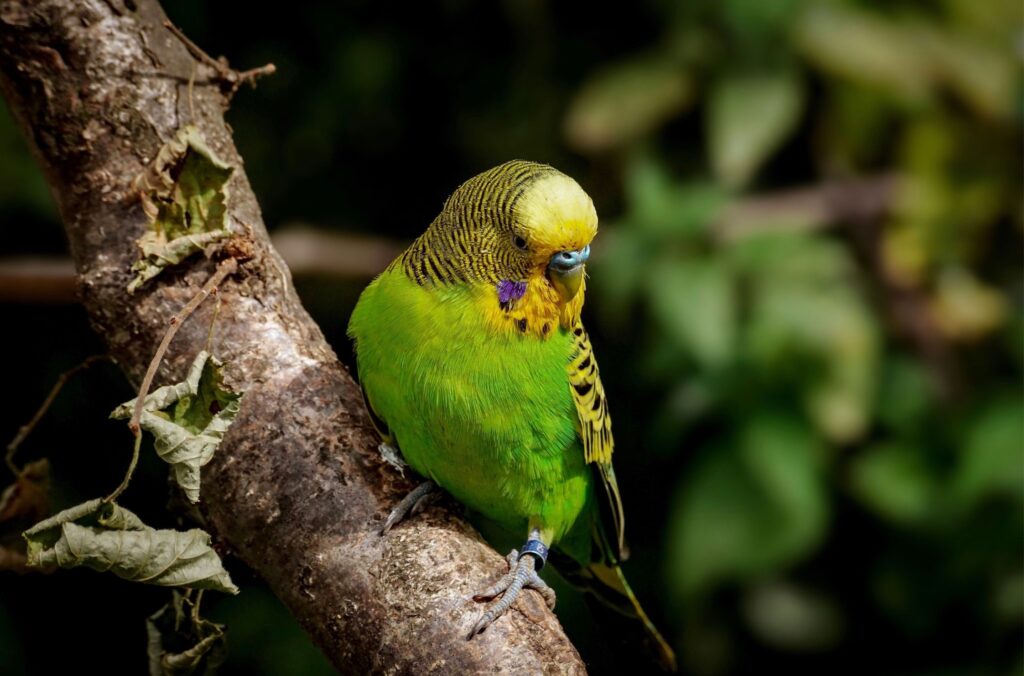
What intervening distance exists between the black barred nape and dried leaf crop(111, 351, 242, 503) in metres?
0.43

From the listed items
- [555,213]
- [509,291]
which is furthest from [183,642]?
[555,213]

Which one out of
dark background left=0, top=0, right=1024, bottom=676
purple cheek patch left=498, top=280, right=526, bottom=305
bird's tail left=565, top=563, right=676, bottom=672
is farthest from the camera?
dark background left=0, top=0, right=1024, bottom=676

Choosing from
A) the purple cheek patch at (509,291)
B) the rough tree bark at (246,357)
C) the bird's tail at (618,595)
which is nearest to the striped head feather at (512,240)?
the purple cheek patch at (509,291)

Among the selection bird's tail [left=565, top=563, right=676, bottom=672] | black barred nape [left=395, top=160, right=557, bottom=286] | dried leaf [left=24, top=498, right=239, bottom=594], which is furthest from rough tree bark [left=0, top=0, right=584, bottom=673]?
bird's tail [left=565, top=563, right=676, bottom=672]

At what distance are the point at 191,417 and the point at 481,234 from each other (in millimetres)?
540

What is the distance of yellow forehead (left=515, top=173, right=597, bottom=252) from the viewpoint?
5.27ft

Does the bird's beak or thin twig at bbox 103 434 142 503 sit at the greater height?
the bird's beak

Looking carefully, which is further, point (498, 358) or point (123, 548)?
point (498, 358)

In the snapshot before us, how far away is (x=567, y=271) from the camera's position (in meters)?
1.69

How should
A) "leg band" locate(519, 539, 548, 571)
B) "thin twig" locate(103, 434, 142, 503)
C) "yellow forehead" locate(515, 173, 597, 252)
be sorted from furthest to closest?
"leg band" locate(519, 539, 548, 571)
"yellow forehead" locate(515, 173, 597, 252)
"thin twig" locate(103, 434, 142, 503)

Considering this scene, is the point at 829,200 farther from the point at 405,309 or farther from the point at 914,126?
the point at 405,309

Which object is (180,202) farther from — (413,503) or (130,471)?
(413,503)

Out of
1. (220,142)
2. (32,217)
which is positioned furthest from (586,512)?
(32,217)

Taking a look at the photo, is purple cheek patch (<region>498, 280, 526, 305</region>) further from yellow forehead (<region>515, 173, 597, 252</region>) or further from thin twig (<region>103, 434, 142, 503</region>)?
thin twig (<region>103, 434, 142, 503</region>)
